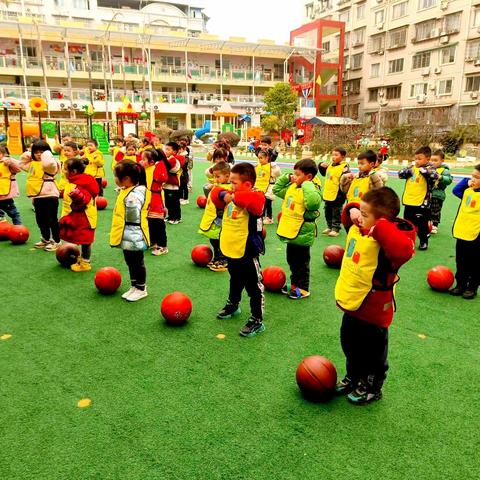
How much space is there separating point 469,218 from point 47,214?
6.79 meters

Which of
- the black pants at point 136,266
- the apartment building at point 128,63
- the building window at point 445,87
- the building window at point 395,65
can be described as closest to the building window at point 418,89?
the building window at point 445,87

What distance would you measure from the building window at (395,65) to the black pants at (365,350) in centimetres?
4709

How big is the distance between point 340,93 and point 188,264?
47691 mm

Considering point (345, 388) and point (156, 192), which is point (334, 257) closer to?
point (156, 192)

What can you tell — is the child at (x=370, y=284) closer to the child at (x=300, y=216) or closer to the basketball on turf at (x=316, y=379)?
the basketball on turf at (x=316, y=379)

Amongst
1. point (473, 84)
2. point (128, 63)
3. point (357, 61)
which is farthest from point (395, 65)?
point (128, 63)

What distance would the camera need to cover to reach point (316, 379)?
3.52m

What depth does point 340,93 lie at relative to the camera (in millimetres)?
49875

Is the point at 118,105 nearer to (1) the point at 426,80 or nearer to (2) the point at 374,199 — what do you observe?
(1) the point at 426,80

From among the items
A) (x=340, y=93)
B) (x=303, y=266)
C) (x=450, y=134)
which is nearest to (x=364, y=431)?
(x=303, y=266)


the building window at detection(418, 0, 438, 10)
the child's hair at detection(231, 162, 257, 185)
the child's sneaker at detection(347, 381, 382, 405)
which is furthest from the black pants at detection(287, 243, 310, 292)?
the building window at detection(418, 0, 438, 10)

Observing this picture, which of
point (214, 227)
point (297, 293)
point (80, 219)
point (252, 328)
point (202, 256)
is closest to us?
point (252, 328)

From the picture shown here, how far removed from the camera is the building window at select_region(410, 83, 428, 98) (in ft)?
136

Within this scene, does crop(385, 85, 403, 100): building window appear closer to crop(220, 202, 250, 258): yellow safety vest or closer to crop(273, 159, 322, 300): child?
crop(273, 159, 322, 300): child
